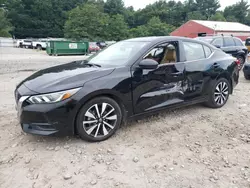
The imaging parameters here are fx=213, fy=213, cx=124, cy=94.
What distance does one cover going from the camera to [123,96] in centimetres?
307

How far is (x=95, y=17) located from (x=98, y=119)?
113 feet

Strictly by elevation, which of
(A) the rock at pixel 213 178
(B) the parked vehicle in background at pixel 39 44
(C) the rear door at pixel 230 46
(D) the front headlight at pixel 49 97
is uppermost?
(B) the parked vehicle in background at pixel 39 44

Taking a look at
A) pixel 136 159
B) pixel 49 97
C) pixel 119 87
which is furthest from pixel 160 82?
pixel 49 97

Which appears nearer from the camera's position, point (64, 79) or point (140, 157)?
point (140, 157)

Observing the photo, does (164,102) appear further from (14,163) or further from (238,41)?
(238,41)

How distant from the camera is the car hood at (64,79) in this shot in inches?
107

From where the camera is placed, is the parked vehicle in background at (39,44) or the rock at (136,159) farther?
the parked vehicle in background at (39,44)

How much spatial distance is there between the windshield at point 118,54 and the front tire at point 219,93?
176 cm

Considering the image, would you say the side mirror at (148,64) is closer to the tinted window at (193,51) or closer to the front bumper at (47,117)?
the tinted window at (193,51)

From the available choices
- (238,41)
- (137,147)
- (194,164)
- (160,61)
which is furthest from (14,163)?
(238,41)

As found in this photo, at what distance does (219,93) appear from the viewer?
4.31m

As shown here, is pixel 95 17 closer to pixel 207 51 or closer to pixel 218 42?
pixel 218 42

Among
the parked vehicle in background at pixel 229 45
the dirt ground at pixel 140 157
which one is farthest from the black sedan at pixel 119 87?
the parked vehicle in background at pixel 229 45

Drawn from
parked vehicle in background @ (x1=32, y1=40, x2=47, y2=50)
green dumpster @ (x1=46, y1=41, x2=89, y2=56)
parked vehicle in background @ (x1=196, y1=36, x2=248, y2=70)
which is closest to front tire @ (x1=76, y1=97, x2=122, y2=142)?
parked vehicle in background @ (x1=196, y1=36, x2=248, y2=70)
